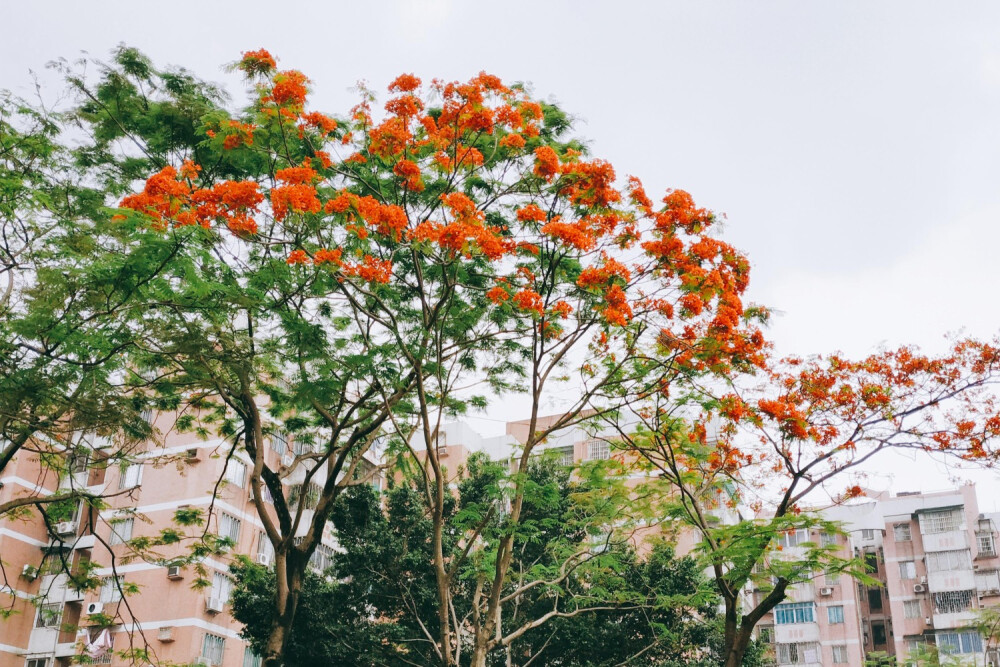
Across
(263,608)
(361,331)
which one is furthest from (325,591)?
(361,331)

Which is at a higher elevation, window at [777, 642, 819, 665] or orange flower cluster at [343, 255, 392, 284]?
orange flower cluster at [343, 255, 392, 284]

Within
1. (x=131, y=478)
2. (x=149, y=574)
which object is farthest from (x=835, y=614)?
(x=131, y=478)

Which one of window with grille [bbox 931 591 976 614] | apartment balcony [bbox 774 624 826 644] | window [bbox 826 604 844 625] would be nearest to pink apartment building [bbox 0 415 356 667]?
apartment balcony [bbox 774 624 826 644]

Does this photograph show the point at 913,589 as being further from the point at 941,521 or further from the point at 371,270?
the point at 371,270

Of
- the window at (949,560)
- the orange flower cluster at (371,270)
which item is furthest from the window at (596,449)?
the orange flower cluster at (371,270)

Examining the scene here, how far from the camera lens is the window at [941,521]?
33375mm

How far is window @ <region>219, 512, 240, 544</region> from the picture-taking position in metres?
22.9

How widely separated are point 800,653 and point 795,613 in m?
1.40

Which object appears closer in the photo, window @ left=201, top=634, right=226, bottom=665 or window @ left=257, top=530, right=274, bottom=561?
window @ left=201, top=634, right=226, bottom=665

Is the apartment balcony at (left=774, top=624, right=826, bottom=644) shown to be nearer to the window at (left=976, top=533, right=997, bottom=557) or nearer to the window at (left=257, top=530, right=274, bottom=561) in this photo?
the window at (left=976, top=533, right=997, bottom=557)

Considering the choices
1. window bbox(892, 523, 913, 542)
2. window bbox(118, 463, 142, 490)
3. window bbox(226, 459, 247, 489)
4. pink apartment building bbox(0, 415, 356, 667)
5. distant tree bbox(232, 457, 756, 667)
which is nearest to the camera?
distant tree bbox(232, 457, 756, 667)

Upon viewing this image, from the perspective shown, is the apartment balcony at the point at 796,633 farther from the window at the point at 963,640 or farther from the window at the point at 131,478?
the window at the point at 131,478

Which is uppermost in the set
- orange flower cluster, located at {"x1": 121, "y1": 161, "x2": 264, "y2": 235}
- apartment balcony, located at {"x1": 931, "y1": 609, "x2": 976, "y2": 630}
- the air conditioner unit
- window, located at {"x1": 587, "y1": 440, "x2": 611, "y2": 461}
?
window, located at {"x1": 587, "y1": 440, "x2": 611, "y2": 461}

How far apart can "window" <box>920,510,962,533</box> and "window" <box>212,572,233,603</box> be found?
24.4m
